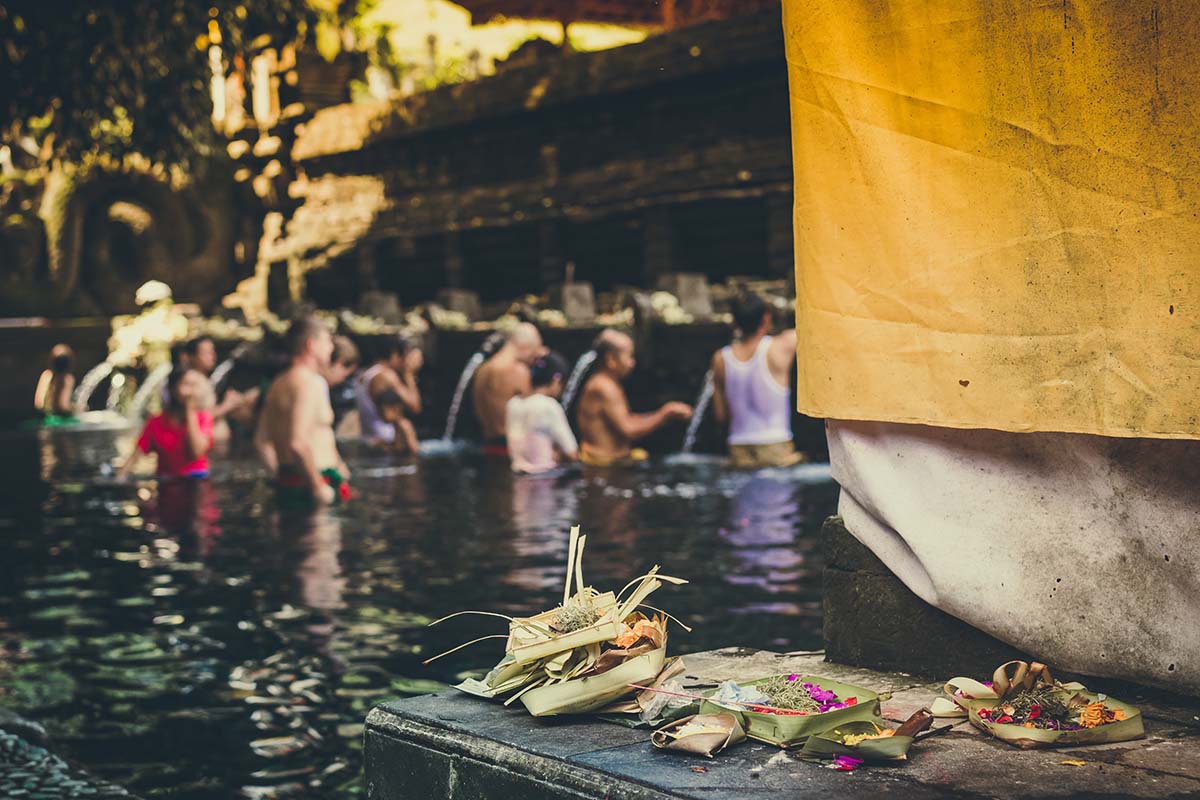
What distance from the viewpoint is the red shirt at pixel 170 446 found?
45.1ft

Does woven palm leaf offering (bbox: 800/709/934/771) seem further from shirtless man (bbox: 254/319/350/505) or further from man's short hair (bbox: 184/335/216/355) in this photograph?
man's short hair (bbox: 184/335/216/355)

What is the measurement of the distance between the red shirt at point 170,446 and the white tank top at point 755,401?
17.1 ft

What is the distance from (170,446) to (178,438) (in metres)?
0.11

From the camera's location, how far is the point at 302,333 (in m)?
11.5

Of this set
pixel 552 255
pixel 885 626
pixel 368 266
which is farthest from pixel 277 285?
pixel 885 626

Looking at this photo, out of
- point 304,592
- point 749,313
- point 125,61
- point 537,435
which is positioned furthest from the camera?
point 537,435

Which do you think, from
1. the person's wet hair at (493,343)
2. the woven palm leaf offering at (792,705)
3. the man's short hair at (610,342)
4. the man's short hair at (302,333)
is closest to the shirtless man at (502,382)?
the man's short hair at (610,342)

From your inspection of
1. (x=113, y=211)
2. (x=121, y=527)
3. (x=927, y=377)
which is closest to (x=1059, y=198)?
(x=927, y=377)

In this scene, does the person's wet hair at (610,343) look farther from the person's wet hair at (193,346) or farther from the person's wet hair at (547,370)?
the person's wet hair at (193,346)

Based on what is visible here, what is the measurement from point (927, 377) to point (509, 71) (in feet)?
75.5

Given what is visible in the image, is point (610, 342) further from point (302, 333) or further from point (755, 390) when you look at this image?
point (302, 333)

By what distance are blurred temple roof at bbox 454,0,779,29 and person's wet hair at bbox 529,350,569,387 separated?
12.3 metres

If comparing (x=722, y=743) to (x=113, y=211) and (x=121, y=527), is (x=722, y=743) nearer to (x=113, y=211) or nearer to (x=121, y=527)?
(x=121, y=527)

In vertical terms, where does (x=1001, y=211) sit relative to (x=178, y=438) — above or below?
above
